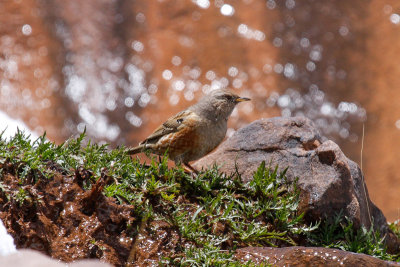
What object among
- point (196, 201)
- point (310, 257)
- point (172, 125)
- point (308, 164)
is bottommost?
point (310, 257)

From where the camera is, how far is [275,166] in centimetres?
520

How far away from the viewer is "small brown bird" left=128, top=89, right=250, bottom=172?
5.70 meters

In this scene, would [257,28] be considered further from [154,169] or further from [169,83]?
[154,169]

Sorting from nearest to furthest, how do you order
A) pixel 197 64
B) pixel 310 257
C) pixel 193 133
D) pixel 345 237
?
pixel 310 257 → pixel 345 237 → pixel 193 133 → pixel 197 64

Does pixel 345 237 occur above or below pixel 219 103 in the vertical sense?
below

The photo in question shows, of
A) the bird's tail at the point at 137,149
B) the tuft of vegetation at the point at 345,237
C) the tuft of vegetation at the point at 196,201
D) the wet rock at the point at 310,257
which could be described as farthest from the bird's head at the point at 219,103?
the wet rock at the point at 310,257

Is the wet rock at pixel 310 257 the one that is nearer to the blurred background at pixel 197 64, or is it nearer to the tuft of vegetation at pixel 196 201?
the tuft of vegetation at pixel 196 201

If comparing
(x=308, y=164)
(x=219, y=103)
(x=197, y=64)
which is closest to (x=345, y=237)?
(x=308, y=164)

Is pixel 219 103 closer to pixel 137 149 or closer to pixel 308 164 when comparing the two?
pixel 137 149

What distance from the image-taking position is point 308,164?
5.14 m

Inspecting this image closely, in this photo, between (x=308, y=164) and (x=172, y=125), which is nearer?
(x=308, y=164)

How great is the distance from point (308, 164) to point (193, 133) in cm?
127

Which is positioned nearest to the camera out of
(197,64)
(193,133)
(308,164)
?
(308,164)

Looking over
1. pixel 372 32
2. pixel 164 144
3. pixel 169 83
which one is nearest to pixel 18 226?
pixel 164 144
